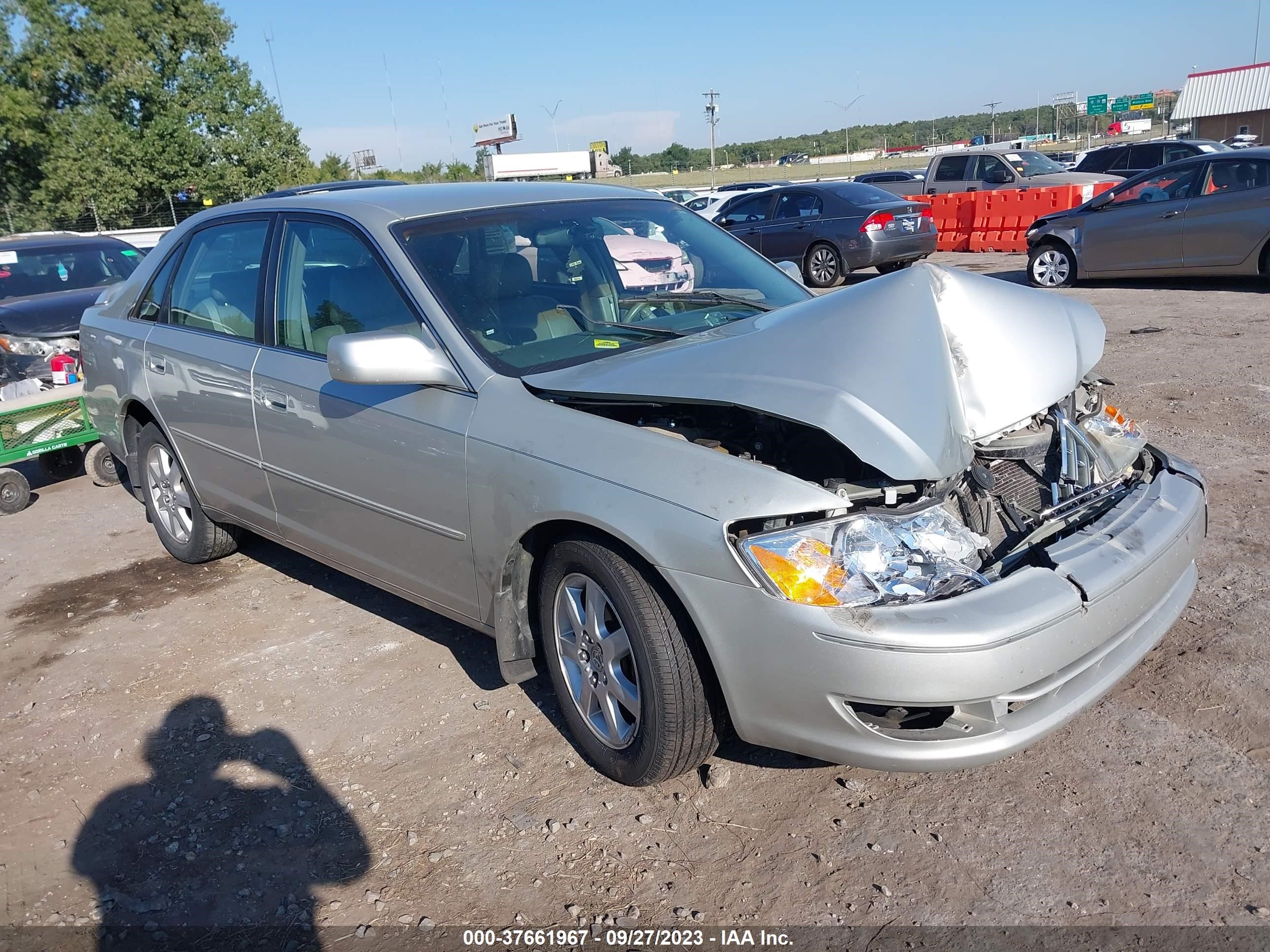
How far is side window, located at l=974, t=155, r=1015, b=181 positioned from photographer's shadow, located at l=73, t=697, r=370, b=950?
17.3 meters

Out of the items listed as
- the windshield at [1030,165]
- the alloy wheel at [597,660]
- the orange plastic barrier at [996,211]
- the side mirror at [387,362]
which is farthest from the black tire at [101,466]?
the windshield at [1030,165]

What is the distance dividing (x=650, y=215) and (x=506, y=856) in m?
2.76

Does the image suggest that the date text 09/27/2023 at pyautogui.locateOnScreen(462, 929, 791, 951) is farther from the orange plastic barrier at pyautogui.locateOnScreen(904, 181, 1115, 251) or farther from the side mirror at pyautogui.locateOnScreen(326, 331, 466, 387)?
the orange plastic barrier at pyautogui.locateOnScreen(904, 181, 1115, 251)

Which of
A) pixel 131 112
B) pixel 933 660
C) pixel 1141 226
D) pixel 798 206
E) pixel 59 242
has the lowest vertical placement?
pixel 933 660

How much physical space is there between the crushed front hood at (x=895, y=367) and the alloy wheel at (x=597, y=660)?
64 cm

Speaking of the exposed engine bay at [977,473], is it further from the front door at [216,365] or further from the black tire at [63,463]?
the black tire at [63,463]

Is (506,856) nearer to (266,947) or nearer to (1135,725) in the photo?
(266,947)

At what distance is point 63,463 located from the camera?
7.55m

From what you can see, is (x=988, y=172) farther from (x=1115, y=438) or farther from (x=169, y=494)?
(x=169, y=494)

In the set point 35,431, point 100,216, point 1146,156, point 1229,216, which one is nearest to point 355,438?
point 35,431

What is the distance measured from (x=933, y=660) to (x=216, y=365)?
11.3 feet

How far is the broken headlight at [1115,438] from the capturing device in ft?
10.9

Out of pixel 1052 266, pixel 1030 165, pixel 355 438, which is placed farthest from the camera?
pixel 1030 165

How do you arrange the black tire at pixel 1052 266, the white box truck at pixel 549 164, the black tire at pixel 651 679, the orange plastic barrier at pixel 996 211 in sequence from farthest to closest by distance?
the white box truck at pixel 549 164
the orange plastic barrier at pixel 996 211
the black tire at pixel 1052 266
the black tire at pixel 651 679
